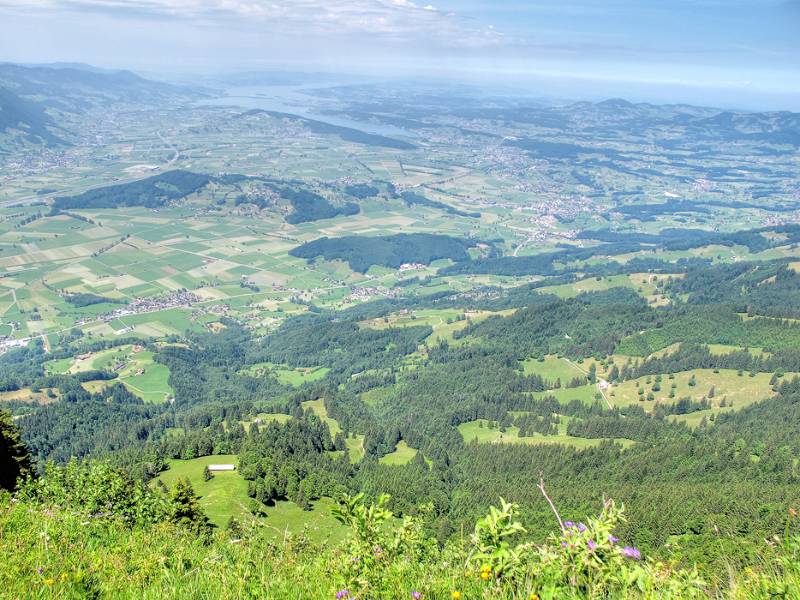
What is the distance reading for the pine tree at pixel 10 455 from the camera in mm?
35081

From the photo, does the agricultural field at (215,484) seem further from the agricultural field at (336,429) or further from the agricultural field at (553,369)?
the agricultural field at (553,369)

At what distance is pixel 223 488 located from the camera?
196ft

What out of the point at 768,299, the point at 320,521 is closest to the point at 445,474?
the point at 320,521

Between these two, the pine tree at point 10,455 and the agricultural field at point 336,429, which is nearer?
the pine tree at point 10,455

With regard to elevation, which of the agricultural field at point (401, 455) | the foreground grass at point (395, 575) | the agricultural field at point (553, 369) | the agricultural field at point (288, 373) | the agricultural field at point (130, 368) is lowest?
the agricultural field at point (288, 373)

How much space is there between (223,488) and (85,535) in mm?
53821

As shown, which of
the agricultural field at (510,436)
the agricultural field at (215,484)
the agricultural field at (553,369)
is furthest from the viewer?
the agricultural field at (553,369)

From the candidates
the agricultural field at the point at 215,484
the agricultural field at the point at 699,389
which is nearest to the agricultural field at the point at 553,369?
the agricultural field at the point at 699,389

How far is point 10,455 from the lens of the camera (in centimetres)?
3803

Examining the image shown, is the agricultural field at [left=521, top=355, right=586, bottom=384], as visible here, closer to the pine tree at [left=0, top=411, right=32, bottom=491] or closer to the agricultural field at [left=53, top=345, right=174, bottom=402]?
the agricultural field at [left=53, top=345, right=174, bottom=402]

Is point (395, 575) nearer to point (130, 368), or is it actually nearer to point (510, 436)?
point (510, 436)

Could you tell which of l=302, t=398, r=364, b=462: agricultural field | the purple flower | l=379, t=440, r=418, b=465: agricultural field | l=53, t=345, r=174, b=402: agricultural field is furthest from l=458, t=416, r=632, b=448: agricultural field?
the purple flower

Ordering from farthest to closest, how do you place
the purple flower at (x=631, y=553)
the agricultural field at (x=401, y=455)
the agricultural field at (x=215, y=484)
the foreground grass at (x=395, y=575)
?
the agricultural field at (x=401, y=455) → the agricultural field at (x=215, y=484) → the purple flower at (x=631, y=553) → the foreground grass at (x=395, y=575)

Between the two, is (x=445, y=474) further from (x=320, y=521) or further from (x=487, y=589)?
(x=487, y=589)
